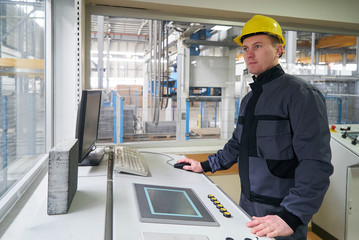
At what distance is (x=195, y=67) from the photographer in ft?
9.97

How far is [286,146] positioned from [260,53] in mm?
448

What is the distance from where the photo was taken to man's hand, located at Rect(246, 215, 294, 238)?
34.8 inches

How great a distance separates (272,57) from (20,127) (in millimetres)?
1254

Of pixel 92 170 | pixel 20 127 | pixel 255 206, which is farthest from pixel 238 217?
pixel 20 127

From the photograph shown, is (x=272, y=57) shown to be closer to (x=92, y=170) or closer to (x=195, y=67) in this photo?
(x=92, y=170)

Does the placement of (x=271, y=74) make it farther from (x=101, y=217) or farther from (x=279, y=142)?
(x=101, y=217)

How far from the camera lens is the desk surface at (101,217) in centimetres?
76

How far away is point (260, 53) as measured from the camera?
132 cm

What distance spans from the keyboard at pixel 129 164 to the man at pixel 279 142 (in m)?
0.49

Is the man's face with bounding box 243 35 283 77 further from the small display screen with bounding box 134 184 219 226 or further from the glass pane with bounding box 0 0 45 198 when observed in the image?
the glass pane with bounding box 0 0 45 198

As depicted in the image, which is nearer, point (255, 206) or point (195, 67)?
point (255, 206)

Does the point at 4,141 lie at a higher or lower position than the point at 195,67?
lower

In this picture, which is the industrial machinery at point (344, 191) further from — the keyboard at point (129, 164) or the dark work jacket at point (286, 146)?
the keyboard at point (129, 164)

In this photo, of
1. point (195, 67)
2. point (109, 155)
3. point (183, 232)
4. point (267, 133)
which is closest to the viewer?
point (183, 232)
